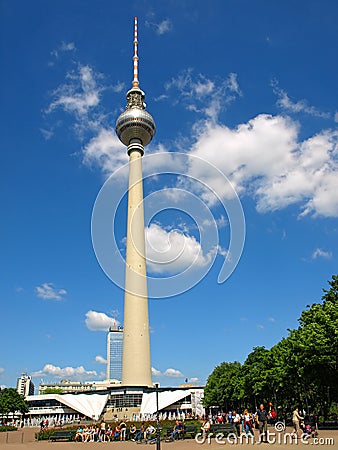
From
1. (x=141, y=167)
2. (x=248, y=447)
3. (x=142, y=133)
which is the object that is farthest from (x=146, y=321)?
(x=248, y=447)

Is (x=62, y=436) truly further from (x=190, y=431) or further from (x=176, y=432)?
(x=190, y=431)

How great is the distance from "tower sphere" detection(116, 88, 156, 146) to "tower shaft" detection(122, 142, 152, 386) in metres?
7.58

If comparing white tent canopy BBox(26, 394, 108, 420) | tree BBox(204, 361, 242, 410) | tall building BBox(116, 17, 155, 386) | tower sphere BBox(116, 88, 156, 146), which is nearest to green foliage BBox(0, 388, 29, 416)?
white tent canopy BBox(26, 394, 108, 420)

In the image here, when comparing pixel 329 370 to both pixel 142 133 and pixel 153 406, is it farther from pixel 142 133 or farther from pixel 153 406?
pixel 142 133

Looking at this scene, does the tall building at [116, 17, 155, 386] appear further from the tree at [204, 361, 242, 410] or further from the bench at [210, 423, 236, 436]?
the bench at [210, 423, 236, 436]

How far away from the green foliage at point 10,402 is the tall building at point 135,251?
92.6ft

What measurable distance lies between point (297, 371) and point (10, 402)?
71715 mm

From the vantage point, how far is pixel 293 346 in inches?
1590

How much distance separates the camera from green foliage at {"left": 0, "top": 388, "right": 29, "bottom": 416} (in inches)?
3541

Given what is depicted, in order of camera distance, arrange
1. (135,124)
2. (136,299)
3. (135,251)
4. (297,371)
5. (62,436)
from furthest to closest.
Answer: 1. (135,124)
2. (135,251)
3. (136,299)
4. (297,371)
5. (62,436)

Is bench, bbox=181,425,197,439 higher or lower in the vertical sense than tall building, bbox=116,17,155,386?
lower

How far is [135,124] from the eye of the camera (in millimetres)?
98000

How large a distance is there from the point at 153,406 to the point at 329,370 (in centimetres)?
4474

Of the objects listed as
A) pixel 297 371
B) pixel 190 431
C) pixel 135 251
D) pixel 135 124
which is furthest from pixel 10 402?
pixel 297 371
